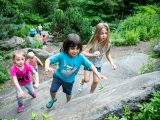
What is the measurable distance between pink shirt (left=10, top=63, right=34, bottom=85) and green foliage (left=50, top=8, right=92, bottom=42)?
7.94m

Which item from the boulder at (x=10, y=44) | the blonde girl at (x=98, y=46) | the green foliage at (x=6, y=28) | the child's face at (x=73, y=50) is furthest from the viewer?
the green foliage at (x=6, y=28)

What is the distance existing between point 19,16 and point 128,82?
1728 centimetres

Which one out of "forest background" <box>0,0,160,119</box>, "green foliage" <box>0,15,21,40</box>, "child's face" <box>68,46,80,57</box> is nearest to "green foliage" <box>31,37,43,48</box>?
"forest background" <box>0,0,160,119</box>

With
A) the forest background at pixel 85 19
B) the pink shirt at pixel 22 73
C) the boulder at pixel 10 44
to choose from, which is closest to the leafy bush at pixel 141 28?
the forest background at pixel 85 19

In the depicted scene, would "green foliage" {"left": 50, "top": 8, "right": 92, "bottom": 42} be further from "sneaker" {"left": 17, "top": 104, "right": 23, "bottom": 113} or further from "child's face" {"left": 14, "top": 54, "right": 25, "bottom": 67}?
"child's face" {"left": 14, "top": 54, "right": 25, "bottom": 67}

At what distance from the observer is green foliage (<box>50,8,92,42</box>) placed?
47.7 feet

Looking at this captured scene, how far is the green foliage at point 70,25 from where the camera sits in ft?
47.7

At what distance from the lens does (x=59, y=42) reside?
1516 cm

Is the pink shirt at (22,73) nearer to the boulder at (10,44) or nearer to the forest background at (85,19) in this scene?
the forest background at (85,19)

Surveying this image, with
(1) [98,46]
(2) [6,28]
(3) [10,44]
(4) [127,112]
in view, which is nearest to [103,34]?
(1) [98,46]

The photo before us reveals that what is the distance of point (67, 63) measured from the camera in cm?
586

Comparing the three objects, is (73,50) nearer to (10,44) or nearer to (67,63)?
(67,63)

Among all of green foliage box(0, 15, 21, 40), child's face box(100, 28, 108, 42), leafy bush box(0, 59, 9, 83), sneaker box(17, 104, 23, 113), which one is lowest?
leafy bush box(0, 59, 9, 83)

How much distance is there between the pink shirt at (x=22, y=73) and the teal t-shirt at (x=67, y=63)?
2.44 feet
